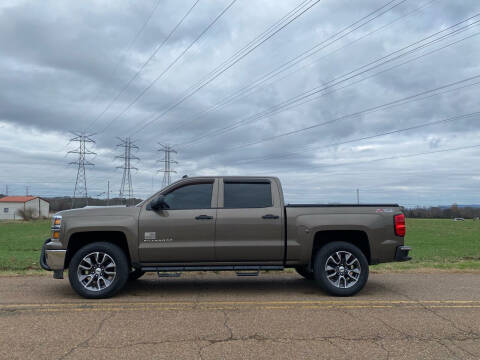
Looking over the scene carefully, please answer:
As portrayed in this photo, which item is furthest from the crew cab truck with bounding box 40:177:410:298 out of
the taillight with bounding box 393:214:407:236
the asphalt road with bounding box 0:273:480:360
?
the asphalt road with bounding box 0:273:480:360

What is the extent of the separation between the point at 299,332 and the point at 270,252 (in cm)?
214

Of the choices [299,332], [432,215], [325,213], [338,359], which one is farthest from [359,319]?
[432,215]

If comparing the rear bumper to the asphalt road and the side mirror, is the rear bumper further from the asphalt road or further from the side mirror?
the side mirror

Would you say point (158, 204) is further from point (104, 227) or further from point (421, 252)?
point (421, 252)

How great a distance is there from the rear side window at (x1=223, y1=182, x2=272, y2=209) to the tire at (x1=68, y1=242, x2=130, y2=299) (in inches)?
76.2

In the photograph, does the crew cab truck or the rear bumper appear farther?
the rear bumper

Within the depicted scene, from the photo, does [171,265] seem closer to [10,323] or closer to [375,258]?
[10,323]

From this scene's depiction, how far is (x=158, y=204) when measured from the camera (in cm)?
677

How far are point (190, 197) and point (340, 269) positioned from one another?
273cm

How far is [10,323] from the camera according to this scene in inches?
204

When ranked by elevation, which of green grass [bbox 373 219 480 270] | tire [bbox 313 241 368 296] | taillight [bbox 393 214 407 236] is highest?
taillight [bbox 393 214 407 236]

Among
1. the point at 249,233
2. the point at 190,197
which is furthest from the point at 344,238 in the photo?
the point at 190,197

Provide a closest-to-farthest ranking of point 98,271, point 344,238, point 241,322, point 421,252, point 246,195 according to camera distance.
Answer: point 241,322, point 98,271, point 246,195, point 344,238, point 421,252

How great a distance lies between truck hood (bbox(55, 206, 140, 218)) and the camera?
22.5 feet
